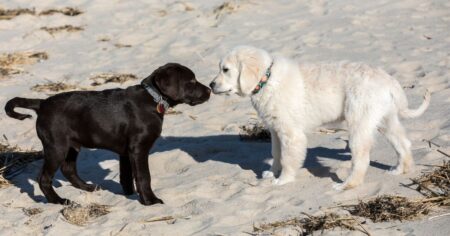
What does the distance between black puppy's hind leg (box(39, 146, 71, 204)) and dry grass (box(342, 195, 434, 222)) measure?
2601 mm

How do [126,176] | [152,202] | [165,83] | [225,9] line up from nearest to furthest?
1. [152,202]
2. [165,83]
3. [126,176]
4. [225,9]

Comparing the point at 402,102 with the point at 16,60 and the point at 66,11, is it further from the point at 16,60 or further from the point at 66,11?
the point at 66,11

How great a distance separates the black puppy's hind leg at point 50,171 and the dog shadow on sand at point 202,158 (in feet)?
0.77

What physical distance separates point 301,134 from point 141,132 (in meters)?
1.47

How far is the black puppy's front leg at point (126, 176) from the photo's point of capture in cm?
662

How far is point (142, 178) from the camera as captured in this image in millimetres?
6199

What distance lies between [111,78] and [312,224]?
597 centimetres

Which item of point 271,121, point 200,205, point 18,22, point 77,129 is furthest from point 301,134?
point 18,22

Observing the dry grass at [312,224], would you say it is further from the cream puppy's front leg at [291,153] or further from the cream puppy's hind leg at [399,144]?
the cream puppy's hind leg at [399,144]

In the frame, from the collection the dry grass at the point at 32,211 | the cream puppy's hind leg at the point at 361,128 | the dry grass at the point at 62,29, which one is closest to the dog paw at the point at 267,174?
the cream puppy's hind leg at the point at 361,128

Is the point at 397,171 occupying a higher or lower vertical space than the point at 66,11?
higher

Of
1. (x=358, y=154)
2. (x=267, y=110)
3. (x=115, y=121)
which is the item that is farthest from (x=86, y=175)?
(x=358, y=154)

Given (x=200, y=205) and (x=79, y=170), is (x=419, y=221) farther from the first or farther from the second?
(x=79, y=170)

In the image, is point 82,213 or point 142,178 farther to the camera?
point 142,178
